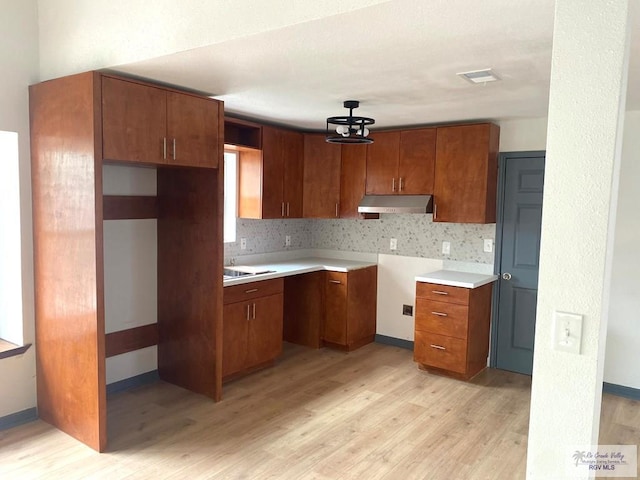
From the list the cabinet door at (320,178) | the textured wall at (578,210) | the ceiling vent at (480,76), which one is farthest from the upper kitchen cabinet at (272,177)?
the textured wall at (578,210)

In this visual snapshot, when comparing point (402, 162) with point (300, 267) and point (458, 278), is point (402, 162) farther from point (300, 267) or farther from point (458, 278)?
point (300, 267)

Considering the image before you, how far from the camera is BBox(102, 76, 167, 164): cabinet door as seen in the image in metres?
2.66

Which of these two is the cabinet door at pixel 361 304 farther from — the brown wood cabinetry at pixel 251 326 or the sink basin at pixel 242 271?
the sink basin at pixel 242 271

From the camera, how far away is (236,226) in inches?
184

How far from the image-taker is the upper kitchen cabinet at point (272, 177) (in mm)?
4461

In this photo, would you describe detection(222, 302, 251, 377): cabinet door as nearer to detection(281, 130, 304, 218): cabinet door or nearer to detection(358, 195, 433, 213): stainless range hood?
detection(281, 130, 304, 218): cabinet door

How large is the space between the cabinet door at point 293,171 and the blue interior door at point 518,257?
1.94 metres

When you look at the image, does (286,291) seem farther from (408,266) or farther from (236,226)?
(408,266)

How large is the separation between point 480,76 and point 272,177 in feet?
7.64

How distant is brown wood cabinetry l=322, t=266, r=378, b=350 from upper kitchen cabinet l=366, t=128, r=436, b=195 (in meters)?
0.89

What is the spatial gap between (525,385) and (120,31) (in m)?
3.91

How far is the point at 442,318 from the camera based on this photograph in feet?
13.4

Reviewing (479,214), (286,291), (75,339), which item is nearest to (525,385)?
(479,214)

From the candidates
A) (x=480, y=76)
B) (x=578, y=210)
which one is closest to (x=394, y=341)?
(x=480, y=76)
